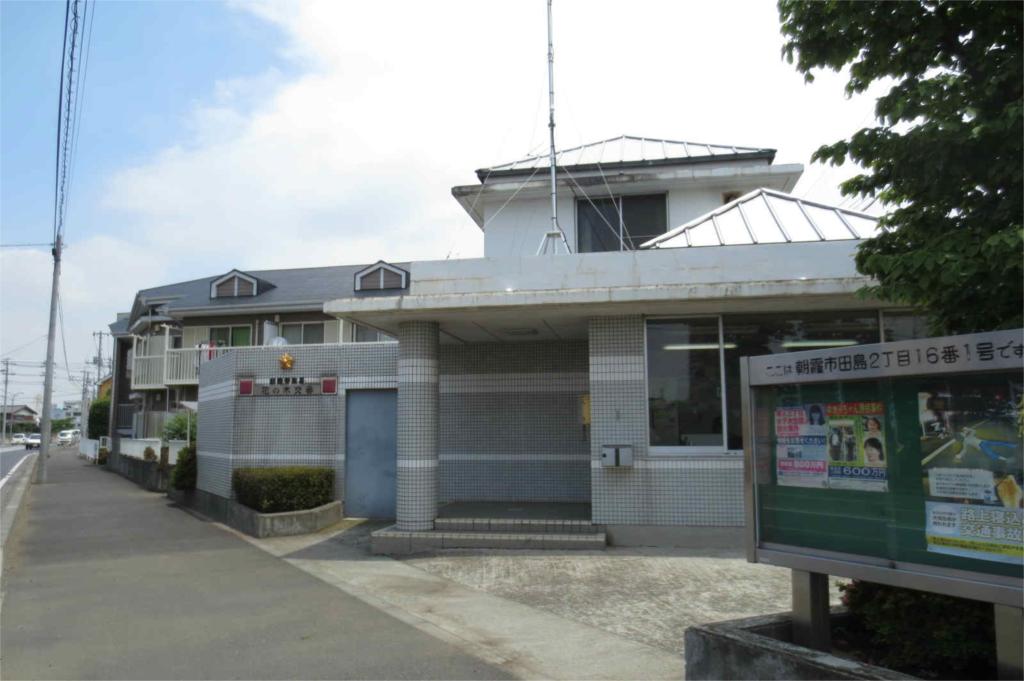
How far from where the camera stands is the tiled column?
11.2 metres

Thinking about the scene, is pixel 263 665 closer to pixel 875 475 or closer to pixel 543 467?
pixel 875 475

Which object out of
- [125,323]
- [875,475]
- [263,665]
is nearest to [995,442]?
[875,475]

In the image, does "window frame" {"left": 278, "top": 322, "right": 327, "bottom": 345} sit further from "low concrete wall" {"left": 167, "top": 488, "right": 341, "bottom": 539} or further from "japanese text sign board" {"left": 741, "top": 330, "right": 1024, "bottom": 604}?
"japanese text sign board" {"left": 741, "top": 330, "right": 1024, "bottom": 604}

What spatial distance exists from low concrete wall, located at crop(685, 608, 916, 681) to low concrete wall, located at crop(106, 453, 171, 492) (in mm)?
19928

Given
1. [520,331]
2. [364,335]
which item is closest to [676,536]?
[520,331]

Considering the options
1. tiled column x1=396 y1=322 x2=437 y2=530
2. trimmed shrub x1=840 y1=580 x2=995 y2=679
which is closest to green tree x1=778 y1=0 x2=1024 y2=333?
trimmed shrub x1=840 y1=580 x2=995 y2=679

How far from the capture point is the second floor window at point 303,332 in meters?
25.9

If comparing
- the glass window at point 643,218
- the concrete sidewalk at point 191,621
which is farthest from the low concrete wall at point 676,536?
the glass window at point 643,218

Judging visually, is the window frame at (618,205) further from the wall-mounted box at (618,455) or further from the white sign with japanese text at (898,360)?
the white sign with japanese text at (898,360)

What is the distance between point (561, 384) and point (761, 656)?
9.06 m

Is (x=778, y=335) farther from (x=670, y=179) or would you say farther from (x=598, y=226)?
(x=598, y=226)

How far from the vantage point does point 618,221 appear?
665 inches

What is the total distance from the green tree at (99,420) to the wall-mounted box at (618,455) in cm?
4263

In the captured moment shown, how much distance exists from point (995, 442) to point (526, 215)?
47.1ft
